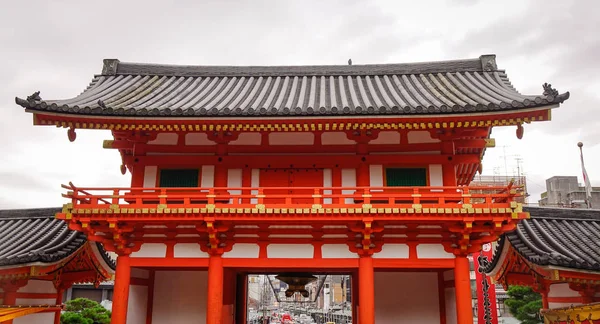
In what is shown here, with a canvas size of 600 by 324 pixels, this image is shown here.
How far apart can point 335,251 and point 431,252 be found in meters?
2.57

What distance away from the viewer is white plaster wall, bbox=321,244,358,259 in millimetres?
11892

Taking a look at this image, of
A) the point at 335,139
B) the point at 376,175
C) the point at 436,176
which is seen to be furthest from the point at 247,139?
the point at 436,176

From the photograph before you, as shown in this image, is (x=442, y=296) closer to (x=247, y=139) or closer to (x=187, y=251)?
(x=247, y=139)

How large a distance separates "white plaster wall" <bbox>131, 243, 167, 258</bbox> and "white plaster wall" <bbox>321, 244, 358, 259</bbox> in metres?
4.40

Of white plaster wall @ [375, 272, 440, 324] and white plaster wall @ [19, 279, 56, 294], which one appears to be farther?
white plaster wall @ [19, 279, 56, 294]

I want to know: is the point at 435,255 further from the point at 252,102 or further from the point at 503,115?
the point at 252,102

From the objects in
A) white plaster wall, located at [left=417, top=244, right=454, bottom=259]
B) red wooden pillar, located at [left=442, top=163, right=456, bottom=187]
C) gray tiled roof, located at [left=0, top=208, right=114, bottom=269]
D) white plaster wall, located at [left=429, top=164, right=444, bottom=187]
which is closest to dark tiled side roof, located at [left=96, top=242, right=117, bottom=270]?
gray tiled roof, located at [left=0, top=208, right=114, bottom=269]

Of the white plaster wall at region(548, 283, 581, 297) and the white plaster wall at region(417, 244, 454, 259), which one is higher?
the white plaster wall at region(417, 244, 454, 259)

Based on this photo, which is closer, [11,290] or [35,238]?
[11,290]

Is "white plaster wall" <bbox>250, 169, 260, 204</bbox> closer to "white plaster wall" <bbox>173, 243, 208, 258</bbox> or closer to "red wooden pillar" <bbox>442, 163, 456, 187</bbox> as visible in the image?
"white plaster wall" <bbox>173, 243, 208, 258</bbox>

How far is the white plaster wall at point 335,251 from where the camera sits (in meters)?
11.9

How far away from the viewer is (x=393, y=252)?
11867 mm

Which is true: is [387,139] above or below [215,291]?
above

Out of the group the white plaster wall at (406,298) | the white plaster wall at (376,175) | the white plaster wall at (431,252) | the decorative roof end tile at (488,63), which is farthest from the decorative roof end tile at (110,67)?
the decorative roof end tile at (488,63)
